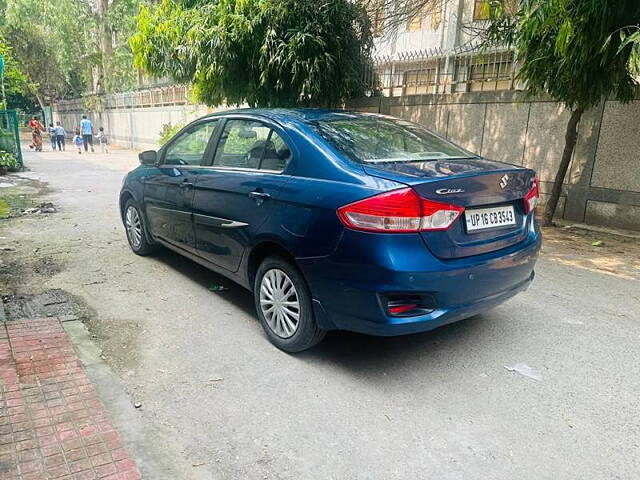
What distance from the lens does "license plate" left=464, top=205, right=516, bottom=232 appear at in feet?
9.82

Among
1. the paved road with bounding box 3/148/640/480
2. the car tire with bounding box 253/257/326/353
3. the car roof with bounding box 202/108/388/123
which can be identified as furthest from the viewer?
the car roof with bounding box 202/108/388/123

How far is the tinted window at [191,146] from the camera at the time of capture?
4.43m

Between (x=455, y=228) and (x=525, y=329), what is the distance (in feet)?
4.83

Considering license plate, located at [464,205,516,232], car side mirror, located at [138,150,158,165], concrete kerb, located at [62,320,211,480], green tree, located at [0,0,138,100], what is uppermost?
green tree, located at [0,0,138,100]

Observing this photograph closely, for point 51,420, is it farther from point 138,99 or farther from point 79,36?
point 79,36

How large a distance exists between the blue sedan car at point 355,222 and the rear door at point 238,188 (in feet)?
0.04

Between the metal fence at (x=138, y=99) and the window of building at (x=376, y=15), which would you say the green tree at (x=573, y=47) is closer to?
the window of building at (x=376, y=15)

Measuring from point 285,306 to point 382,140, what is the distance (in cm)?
141

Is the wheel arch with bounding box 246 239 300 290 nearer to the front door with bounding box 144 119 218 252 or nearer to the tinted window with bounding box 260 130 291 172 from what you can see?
the tinted window with bounding box 260 130 291 172

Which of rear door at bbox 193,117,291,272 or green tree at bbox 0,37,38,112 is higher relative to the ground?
green tree at bbox 0,37,38,112

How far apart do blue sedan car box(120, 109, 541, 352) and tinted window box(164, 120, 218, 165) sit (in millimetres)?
118

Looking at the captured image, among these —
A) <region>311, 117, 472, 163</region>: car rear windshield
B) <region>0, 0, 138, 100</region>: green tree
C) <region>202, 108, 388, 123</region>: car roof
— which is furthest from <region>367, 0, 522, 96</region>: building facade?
<region>0, 0, 138, 100</region>: green tree

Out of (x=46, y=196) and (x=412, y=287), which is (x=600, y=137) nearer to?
(x=412, y=287)

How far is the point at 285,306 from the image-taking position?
3412 millimetres
